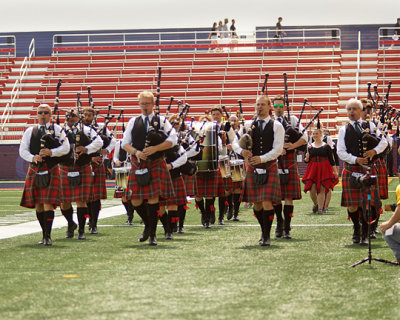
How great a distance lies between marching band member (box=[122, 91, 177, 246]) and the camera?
7.76 m

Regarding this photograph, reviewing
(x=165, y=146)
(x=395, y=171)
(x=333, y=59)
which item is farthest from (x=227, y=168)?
(x=333, y=59)

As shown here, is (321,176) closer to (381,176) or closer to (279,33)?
(381,176)

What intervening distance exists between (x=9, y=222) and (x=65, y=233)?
6.95 ft

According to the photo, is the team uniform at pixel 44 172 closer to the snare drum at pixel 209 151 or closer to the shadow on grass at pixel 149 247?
the shadow on grass at pixel 149 247

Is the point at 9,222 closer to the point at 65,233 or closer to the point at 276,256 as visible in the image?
the point at 65,233

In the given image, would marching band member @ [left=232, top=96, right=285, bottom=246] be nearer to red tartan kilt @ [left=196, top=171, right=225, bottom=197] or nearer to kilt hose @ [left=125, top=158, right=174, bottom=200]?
kilt hose @ [left=125, top=158, right=174, bottom=200]

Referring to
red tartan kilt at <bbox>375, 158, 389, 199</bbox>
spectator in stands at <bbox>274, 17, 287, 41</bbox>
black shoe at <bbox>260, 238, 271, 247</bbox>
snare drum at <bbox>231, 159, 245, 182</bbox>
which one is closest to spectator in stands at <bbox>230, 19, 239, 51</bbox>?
spectator in stands at <bbox>274, 17, 287, 41</bbox>

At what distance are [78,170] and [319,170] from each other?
5.02 m

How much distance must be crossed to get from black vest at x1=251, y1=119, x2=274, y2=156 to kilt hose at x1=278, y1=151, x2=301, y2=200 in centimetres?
96

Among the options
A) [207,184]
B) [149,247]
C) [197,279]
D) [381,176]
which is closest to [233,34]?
[207,184]

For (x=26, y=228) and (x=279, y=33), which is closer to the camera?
(x=26, y=228)

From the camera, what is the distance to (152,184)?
308 inches

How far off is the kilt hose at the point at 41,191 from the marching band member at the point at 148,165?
31.6 inches

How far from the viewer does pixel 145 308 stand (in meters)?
4.58
